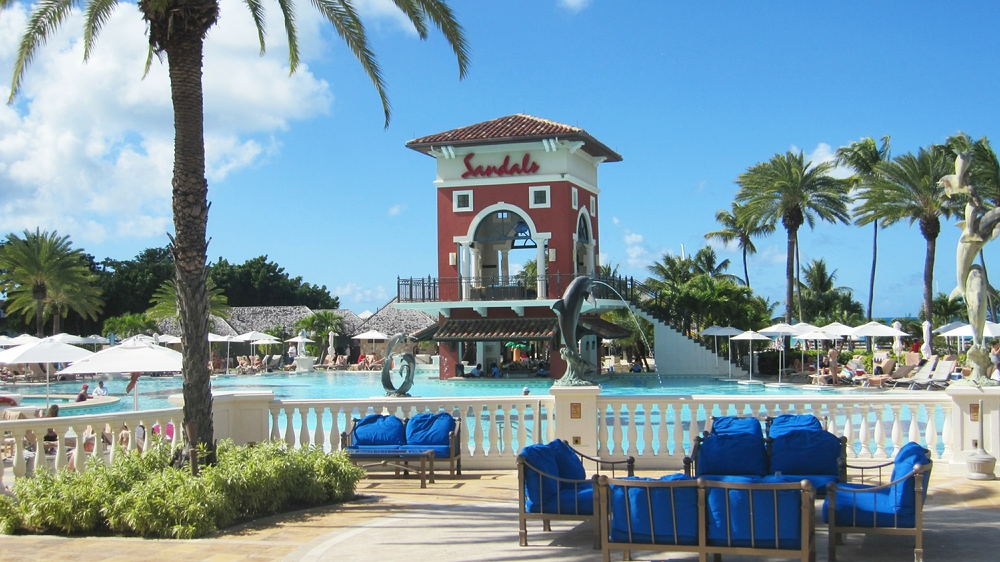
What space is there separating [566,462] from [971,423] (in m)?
5.54

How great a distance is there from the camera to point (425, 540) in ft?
25.0

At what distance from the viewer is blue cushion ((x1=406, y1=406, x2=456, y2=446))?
11266mm

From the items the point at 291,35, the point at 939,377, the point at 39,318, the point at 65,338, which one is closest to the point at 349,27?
the point at 291,35

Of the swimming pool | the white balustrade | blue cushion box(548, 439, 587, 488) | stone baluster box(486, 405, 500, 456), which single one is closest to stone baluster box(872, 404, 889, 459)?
the white balustrade

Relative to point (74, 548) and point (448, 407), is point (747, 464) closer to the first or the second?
point (448, 407)

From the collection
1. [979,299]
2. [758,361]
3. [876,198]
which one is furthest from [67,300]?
[979,299]

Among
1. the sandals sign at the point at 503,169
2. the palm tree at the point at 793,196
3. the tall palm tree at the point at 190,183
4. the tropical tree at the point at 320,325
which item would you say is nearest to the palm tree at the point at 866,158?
the palm tree at the point at 793,196

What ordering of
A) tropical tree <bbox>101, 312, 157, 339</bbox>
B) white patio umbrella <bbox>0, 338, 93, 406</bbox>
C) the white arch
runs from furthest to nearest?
tropical tree <bbox>101, 312, 157, 339</bbox> → the white arch → white patio umbrella <bbox>0, 338, 93, 406</bbox>

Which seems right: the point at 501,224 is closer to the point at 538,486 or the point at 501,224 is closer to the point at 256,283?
the point at 538,486

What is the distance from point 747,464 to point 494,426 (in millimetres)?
3949

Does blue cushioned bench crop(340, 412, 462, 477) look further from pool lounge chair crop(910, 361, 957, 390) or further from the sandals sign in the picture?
the sandals sign

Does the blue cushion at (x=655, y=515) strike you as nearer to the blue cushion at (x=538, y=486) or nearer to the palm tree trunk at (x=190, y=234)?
the blue cushion at (x=538, y=486)

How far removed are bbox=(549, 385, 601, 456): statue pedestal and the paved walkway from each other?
192 cm

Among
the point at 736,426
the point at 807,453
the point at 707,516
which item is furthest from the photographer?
the point at 736,426
